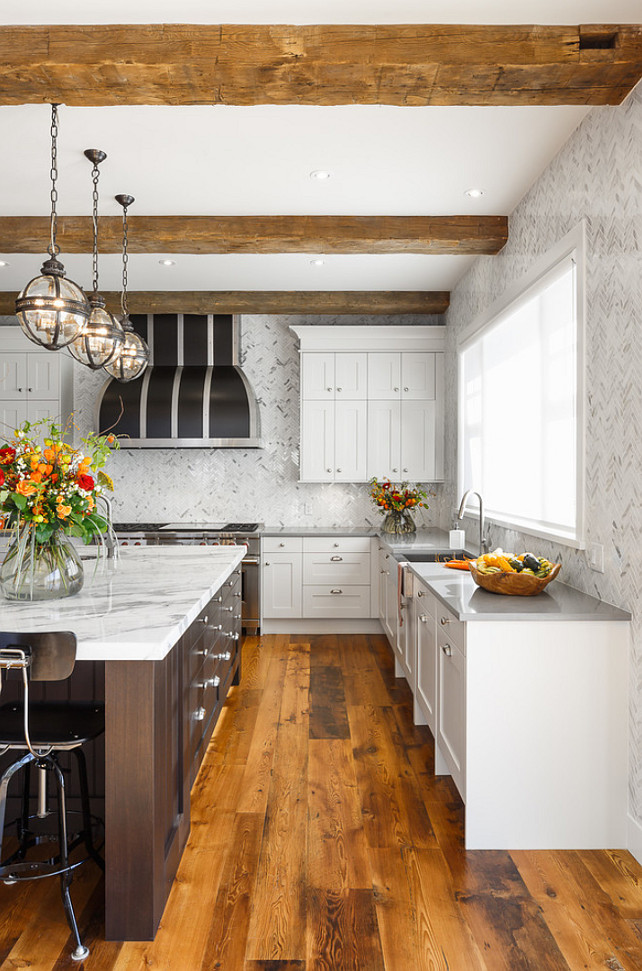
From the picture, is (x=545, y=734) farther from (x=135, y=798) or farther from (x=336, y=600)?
(x=336, y=600)

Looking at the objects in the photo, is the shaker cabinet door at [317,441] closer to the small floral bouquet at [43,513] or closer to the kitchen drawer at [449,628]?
the kitchen drawer at [449,628]

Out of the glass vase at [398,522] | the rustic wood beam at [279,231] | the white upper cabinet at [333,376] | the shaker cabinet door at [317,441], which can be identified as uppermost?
the rustic wood beam at [279,231]

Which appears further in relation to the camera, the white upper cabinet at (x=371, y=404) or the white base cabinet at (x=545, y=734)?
the white upper cabinet at (x=371, y=404)

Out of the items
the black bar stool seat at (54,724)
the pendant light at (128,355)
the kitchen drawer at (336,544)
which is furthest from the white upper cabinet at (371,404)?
the black bar stool seat at (54,724)

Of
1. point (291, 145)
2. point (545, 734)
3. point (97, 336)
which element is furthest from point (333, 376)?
point (545, 734)

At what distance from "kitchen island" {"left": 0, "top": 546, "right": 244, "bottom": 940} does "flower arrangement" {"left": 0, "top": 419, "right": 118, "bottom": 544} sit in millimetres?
281

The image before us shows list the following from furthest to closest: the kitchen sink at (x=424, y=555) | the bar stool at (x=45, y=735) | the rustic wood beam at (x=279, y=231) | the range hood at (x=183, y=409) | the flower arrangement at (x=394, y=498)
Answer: the range hood at (x=183, y=409) < the flower arrangement at (x=394, y=498) < the kitchen sink at (x=424, y=555) < the rustic wood beam at (x=279, y=231) < the bar stool at (x=45, y=735)

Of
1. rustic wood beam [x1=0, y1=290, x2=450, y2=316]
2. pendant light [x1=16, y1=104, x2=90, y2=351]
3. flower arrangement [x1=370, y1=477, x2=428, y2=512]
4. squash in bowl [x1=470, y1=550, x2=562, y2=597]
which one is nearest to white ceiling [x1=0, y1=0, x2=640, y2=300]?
pendant light [x1=16, y1=104, x2=90, y2=351]

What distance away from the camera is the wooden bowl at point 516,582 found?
103 inches

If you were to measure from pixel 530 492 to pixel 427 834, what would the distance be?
1.82 meters

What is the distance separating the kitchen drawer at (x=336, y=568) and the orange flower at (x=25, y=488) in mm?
3404

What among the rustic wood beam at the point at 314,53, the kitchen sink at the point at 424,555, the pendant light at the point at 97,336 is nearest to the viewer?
the rustic wood beam at the point at 314,53

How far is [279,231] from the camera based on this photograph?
12.3ft

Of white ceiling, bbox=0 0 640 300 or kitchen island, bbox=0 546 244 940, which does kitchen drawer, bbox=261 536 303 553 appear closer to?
white ceiling, bbox=0 0 640 300
